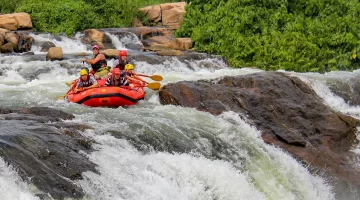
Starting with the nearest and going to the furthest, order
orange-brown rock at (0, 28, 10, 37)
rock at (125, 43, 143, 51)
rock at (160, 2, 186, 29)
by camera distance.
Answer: orange-brown rock at (0, 28, 10, 37), rock at (125, 43, 143, 51), rock at (160, 2, 186, 29)

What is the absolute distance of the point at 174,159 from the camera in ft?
24.9

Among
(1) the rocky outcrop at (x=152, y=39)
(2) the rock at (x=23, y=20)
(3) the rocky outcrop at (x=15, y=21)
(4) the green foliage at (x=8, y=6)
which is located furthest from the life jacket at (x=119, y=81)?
(4) the green foliage at (x=8, y=6)

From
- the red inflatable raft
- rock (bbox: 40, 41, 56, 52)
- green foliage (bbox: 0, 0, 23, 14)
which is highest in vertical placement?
the red inflatable raft

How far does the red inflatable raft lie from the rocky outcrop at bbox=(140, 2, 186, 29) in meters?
13.4

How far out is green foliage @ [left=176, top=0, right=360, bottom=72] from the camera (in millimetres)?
17031

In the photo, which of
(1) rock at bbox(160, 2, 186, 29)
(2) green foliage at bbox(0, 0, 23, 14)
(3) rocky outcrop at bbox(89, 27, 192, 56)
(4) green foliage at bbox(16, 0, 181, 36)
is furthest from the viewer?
(1) rock at bbox(160, 2, 186, 29)

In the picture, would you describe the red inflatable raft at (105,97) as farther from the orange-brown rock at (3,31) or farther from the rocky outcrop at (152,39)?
the orange-brown rock at (3,31)

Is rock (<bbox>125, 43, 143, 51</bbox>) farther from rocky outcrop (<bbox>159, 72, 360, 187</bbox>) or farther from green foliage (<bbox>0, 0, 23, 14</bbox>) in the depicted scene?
rocky outcrop (<bbox>159, 72, 360, 187</bbox>)

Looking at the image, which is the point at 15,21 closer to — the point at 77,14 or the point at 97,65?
the point at 77,14

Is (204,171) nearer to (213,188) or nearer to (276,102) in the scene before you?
(213,188)

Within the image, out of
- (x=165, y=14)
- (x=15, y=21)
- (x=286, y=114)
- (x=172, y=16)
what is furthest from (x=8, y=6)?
(x=286, y=114)

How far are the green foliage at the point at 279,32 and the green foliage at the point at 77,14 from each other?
12.7 feet

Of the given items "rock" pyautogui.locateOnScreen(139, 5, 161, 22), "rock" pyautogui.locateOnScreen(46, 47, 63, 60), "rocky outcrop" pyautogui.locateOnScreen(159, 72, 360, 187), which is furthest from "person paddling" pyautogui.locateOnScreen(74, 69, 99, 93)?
"rock" pyautogui.locateOnScreen(139, 5, 161, 22)

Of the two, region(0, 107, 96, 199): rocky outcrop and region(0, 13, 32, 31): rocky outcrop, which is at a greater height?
region(0, 107, 96, 199): rocky outcrop
